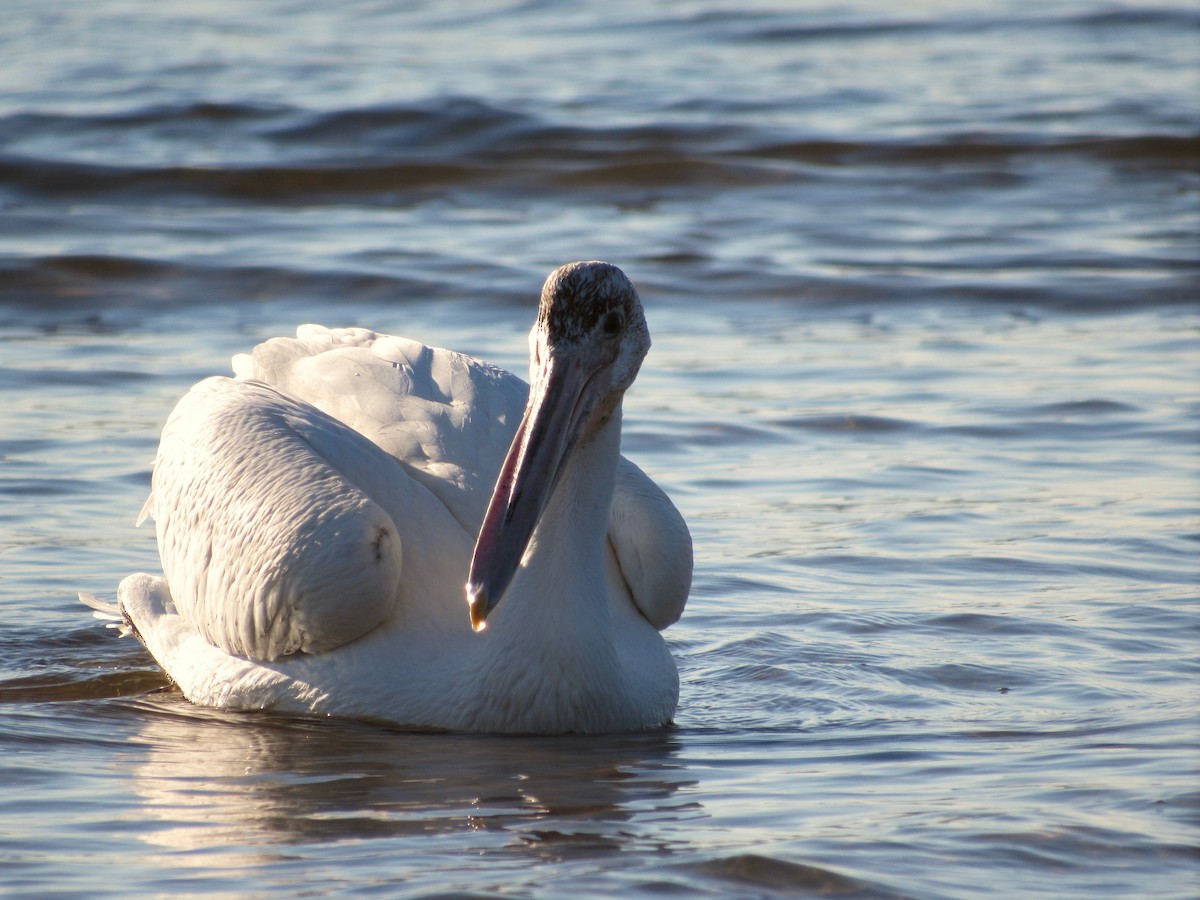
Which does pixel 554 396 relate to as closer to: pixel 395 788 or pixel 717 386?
pixel 395 788

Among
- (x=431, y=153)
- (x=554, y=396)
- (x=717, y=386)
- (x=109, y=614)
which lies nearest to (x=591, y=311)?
(x=554, y=396)

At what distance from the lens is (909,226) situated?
12.1m

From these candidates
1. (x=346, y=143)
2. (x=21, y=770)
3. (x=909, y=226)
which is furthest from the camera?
(x=346, y=143)

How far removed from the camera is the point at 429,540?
4.83m

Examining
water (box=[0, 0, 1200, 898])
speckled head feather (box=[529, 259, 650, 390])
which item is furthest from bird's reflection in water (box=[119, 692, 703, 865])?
speckled head feather (box=[529, 259, 650, 390])

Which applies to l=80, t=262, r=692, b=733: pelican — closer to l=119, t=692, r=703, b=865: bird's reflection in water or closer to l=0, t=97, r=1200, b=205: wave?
l=119, t=692, r=703, b=865: bird's reflection in water

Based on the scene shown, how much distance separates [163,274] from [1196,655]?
6.79 metres

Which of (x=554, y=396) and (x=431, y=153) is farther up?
(x=431, y=153)

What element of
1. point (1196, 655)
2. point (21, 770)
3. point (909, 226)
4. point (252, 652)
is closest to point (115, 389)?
point (252, 652)

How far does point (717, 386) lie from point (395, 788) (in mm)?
4554

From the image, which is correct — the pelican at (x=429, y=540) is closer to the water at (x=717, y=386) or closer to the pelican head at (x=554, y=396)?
the pelican head at (x=554, y=396)

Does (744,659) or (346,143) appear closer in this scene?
(744,659)

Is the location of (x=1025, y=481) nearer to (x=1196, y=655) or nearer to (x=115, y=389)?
(x=1196, y=655)

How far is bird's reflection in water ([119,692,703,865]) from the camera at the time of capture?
378 cm
